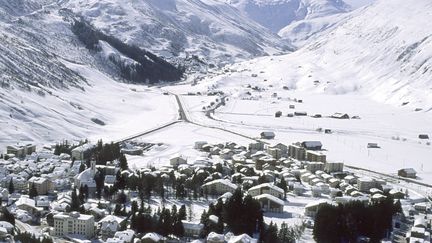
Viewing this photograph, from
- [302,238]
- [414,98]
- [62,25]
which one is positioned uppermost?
[62,25]

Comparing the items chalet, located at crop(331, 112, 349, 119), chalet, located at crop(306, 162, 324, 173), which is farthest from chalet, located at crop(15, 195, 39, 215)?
chalet, located at crop(331, 112, 349, 119)

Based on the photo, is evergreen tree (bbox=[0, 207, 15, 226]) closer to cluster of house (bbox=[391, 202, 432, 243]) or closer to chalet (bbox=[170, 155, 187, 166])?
chalet (bbox=[170, 155, 187, 166])

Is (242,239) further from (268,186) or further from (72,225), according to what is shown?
(268,186)

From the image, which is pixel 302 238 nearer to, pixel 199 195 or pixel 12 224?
pixel 199 195

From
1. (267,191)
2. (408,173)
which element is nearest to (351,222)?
(267,191)

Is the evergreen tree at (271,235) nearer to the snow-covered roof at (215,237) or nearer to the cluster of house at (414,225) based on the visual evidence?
the snow-covered roof at (215,237)

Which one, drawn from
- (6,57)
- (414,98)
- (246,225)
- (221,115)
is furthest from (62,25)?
(246,225)

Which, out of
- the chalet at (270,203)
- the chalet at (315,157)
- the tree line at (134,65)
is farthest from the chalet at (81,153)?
the tree line at (134,65)
